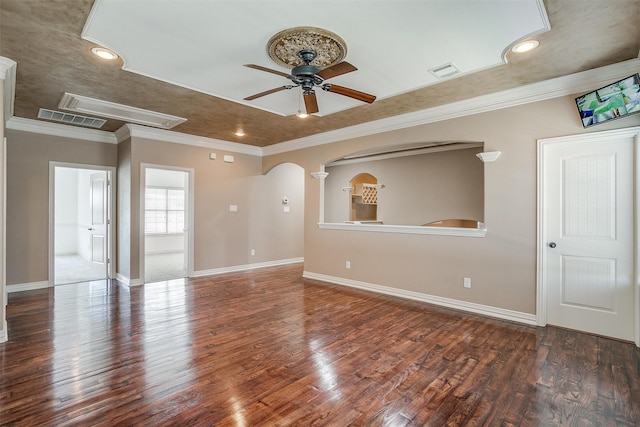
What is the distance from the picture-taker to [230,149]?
6.54 metres

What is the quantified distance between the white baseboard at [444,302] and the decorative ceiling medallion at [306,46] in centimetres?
330

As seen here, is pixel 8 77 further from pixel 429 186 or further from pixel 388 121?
pixel 429 186

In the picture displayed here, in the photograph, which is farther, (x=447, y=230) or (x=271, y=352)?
(x=447, y=230)

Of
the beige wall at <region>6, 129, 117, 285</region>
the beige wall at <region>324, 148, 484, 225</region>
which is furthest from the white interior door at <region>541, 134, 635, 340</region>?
the beige wall at <region>6, 129, 117, 285</region>

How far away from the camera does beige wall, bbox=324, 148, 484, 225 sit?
233 inches

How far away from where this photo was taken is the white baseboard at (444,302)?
364 centimetres

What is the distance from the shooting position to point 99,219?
6070mm

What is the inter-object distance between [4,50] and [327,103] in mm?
3112

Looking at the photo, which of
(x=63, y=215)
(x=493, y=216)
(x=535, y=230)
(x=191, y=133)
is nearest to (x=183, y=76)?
(x=191, y=133)

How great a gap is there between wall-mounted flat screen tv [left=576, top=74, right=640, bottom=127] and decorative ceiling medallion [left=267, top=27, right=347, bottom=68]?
8.02 ft

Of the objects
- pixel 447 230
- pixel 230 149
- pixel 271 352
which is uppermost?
pixel 230 149

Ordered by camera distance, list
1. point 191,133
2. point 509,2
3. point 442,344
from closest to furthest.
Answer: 1. point 509,2
2. point 442,344
3. point 191,133

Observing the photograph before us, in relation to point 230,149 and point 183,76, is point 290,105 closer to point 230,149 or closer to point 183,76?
point 183,76

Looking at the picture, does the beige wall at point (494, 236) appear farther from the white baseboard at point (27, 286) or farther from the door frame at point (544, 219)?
the white baseboard at point (27, 286)
